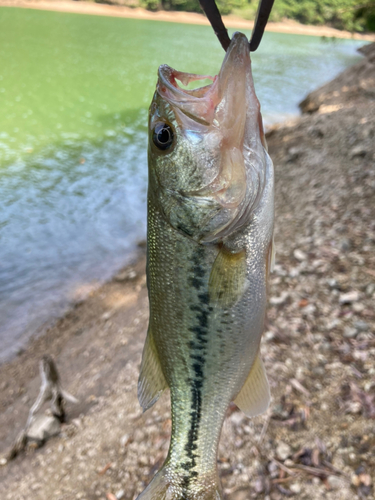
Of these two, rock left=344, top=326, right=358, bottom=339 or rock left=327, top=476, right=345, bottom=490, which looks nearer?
rock left=327, top=476, right=345, bottom=490

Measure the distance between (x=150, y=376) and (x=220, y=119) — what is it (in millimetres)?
1241

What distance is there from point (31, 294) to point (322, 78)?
966 inches

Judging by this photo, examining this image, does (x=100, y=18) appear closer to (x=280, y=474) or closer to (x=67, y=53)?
(x=67, y=53)

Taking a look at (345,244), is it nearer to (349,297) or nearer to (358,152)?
(349,297)

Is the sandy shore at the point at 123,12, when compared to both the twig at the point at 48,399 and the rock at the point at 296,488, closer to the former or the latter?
the twig at the point at 48,399

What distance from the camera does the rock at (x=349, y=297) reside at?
4.06m

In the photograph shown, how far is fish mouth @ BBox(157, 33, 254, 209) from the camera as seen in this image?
154cm

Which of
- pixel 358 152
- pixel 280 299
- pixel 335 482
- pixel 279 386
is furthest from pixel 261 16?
pixel 358 152

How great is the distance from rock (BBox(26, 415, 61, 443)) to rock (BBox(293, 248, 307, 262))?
3.35 meters

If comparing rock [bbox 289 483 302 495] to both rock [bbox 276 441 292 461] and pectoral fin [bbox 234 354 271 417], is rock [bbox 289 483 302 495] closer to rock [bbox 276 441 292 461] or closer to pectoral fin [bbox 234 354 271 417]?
rock [bbox 276 441 292 461]

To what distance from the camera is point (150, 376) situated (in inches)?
75.2

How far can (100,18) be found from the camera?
1567 inches

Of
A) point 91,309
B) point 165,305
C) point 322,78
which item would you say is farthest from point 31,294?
point 322,78

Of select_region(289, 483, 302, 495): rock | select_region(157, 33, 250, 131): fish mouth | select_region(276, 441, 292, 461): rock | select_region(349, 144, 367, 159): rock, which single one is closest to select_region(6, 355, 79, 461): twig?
select_region(276, 441, 292, 461): rock
